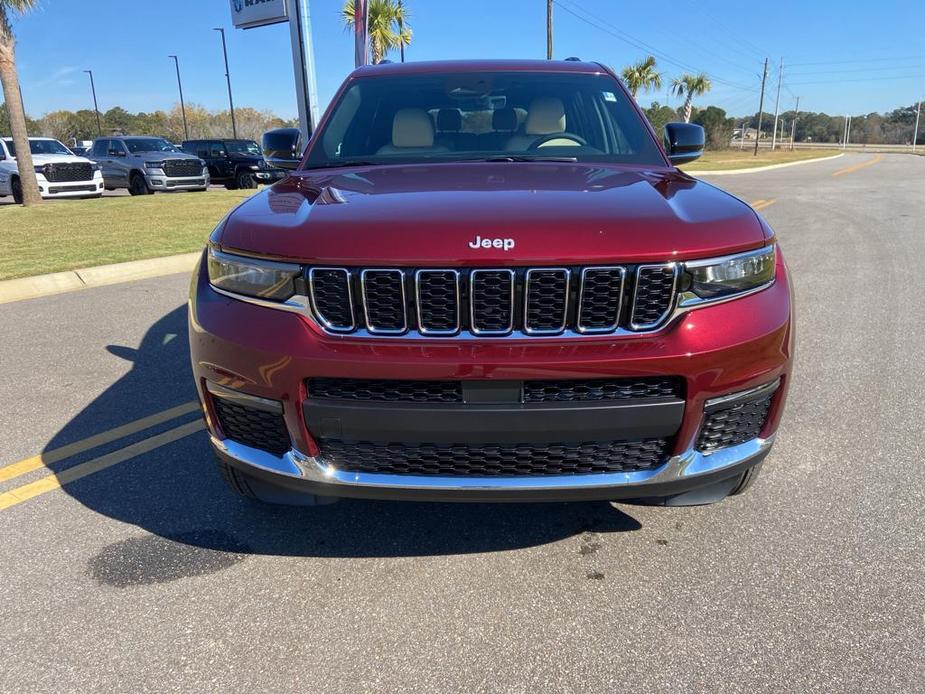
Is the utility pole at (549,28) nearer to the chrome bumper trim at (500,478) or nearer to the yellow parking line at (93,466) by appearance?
the yellow parking line at (93,466)

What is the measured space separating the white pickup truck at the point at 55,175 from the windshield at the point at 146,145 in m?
2.18

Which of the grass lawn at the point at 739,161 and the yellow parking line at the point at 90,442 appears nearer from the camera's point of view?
the yellow parking line at the point at 90,442

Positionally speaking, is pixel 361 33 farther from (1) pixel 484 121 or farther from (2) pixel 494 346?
→ (2) pixel 494 346

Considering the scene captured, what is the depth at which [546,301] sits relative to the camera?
2.08 m

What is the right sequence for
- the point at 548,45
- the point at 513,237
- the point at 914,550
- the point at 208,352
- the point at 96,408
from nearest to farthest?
the point at 513,237 → the point at 208,352 → the point at 914,550 → the point at 96,408 → the point at 548,45

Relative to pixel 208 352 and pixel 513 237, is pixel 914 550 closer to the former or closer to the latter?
pixel 513 237

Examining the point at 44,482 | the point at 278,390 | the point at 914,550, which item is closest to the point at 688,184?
the point at 914,550

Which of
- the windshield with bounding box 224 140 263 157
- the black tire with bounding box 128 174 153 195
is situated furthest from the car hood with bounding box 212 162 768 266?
the windshield with bounding box 224 140 263 157

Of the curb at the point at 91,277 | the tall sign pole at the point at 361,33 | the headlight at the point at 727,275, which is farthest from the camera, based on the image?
the tall sign pole at the point at 361,33

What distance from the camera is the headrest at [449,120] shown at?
3557 millimetres

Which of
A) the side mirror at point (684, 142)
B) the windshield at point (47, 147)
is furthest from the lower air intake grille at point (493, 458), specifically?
the windshield at point (47, 147)

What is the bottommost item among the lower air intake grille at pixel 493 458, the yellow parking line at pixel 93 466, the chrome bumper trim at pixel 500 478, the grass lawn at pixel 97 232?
the yellow parking line at pixel 93 466

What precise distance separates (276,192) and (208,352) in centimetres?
84

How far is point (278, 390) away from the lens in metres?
2.13
